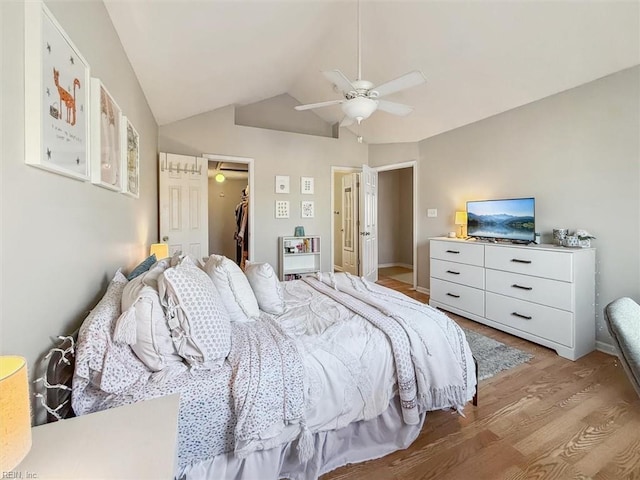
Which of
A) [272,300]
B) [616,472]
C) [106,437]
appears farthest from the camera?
[272,300]

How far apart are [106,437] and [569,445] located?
222 centimetres

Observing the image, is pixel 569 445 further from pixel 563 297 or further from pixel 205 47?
pixel 205 47

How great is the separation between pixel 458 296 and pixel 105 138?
3.73 metres

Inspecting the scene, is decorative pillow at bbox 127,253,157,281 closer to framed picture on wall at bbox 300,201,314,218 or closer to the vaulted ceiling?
the vaulted ceiling

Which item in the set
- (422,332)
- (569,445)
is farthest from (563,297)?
(422,332)

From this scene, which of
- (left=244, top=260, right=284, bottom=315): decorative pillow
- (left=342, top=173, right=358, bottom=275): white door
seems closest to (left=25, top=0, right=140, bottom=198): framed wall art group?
(left=244, top=260, right=284, bottom=315): decorative pillow

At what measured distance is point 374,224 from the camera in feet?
17.5

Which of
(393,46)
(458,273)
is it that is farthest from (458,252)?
(393,46)

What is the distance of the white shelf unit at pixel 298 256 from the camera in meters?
4.78

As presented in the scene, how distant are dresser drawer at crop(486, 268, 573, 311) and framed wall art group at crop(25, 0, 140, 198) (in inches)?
138

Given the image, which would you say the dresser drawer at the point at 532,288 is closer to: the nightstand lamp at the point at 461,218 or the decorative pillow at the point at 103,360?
the nightstand lamp at the point at 461,218

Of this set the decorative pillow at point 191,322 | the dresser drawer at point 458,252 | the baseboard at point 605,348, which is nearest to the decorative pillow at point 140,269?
the decorative pillow at point 191,322

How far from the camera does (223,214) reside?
6.46 m

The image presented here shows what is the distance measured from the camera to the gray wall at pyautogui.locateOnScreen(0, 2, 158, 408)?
2.77ft
